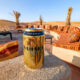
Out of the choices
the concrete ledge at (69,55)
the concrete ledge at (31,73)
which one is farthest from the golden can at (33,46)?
the concrete ledge at (69,55)

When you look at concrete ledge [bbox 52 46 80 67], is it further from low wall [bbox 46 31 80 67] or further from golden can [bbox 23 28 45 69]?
golden can [bbox 23 28 45 69]

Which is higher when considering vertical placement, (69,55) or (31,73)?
(31,73)

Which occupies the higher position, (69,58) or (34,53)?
(34,53)

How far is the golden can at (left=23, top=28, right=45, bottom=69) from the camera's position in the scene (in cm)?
75

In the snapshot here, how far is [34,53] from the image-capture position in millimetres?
790

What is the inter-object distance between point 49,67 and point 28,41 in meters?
0.49

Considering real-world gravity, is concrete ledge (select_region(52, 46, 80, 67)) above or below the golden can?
below

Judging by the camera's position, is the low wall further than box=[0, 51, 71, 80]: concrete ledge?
Yes

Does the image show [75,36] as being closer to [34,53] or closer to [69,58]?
[69,58]

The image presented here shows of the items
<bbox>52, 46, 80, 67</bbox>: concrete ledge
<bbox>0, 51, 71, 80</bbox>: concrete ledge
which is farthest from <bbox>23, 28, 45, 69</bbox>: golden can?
<bbox>52, 46, 80, 67</bbox>: concrete ledge

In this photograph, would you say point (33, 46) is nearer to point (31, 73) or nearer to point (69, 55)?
point (31, 73)

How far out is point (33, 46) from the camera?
0.77m

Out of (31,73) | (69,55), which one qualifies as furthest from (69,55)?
(31,73)

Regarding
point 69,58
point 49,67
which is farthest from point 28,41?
point 69,58
